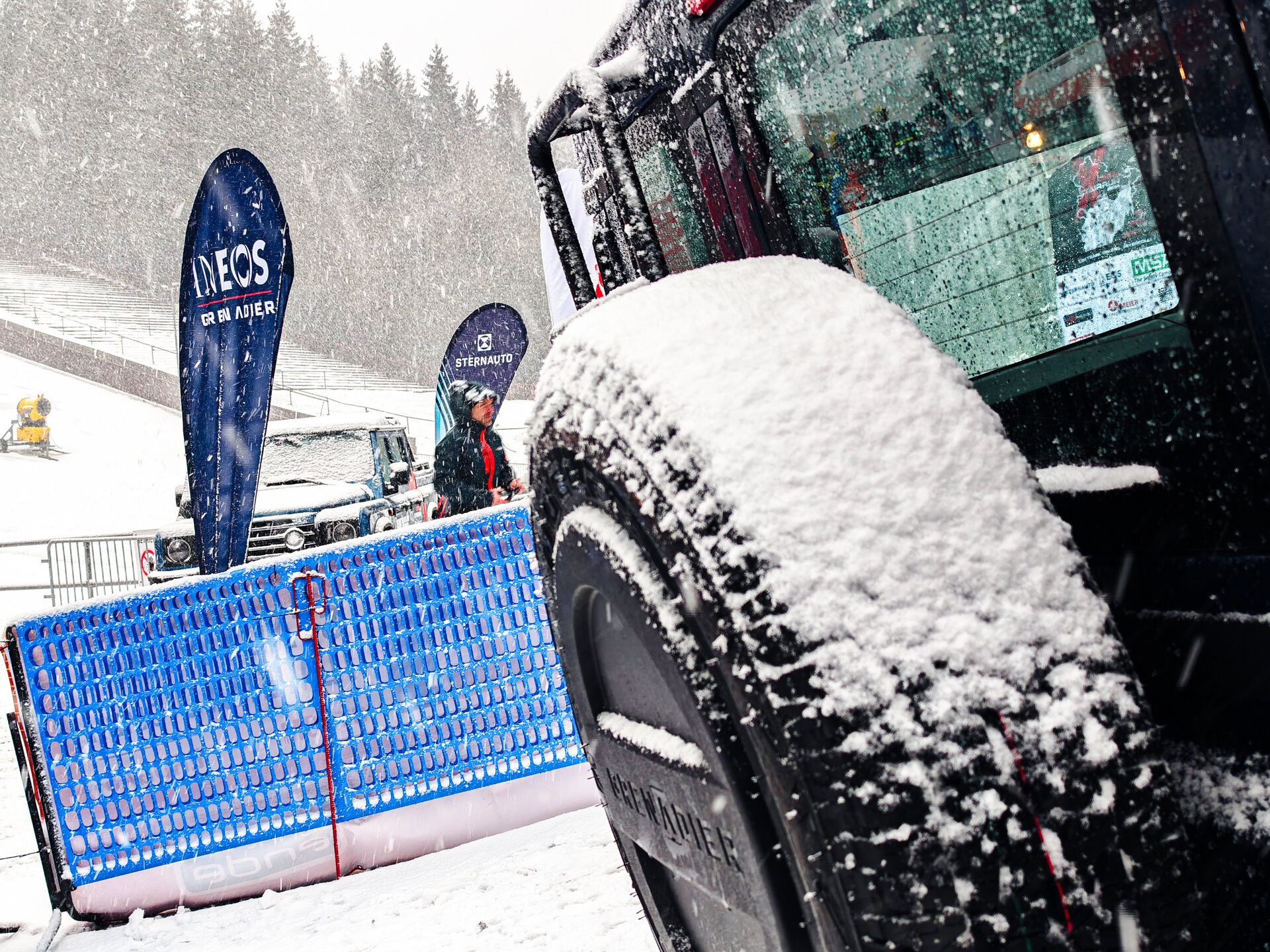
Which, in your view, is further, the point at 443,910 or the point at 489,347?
the point at 489,347

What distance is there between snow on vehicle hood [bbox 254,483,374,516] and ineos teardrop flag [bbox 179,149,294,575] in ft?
16.0

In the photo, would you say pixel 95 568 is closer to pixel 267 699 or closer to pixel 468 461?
pixel 468 461

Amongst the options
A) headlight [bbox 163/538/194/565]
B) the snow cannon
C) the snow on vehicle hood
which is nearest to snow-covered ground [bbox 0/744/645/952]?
the snow on vehicle hood

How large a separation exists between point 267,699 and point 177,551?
23.0 feet

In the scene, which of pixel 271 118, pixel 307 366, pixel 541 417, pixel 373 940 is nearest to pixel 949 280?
pixel 541 417

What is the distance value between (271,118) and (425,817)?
6253 cm

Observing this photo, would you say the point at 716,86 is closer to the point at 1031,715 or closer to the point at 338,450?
the point at 1031,715

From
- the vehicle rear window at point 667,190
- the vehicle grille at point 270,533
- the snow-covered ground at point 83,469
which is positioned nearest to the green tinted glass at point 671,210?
the vehicle rear window at point 667,190

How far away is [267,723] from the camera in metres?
4.02

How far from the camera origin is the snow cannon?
25.3 meters

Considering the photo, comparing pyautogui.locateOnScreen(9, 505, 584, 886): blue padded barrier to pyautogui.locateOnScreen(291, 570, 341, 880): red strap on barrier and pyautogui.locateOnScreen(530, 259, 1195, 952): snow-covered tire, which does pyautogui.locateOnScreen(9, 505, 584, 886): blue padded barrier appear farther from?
pyautogui.locateOnScreen(530, 259, 1195, 952): snow-covered tire

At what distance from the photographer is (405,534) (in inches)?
165

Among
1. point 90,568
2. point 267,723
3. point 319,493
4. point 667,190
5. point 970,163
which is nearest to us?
point 970,163

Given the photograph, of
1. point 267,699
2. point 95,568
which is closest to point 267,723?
point 267,699
